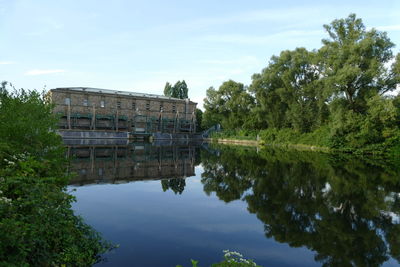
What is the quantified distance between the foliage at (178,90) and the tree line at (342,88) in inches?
1514

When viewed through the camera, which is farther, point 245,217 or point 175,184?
point 175,184

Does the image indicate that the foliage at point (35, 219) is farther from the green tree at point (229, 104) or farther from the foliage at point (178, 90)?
the foliage at point (178, 90)

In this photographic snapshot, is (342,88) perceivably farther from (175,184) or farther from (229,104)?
(229,104)

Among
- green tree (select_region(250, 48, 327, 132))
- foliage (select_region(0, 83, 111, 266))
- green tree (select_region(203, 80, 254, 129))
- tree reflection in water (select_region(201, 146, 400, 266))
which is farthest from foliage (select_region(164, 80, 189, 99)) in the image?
foliage (select_region(0, 83, 111, 266))

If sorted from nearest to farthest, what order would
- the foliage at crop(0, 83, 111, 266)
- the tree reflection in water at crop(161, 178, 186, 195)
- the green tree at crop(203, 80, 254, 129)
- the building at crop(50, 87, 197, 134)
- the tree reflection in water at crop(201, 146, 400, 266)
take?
the foliage at crop(0, 83, 111, 266) < the tree reflection in water at crop(201, 146, 400, 266) < the tree reflection in water at crop(161, 178, 186, 195) < the building at crop(50, 87, 197, 134) < the green tree at crop(203, 80, 254, 129)

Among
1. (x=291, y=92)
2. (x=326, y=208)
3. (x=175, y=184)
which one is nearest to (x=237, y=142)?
(x=291, y=92)

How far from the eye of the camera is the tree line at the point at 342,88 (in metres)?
34.1

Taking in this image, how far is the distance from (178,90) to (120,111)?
3072cm

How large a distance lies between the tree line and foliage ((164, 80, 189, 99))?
38.5 m

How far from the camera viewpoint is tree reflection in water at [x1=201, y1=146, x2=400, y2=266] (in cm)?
716

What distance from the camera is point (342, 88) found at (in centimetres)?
3569

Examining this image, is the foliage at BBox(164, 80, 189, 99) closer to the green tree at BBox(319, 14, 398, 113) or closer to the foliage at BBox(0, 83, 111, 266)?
the green tree at BBox(319, 14, 398, 113)

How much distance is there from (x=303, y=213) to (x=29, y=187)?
801cm

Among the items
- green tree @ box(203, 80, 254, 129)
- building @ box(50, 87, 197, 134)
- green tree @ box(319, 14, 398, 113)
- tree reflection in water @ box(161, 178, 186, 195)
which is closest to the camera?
tree reflection in water @ box(161, 178, 186, 195)
